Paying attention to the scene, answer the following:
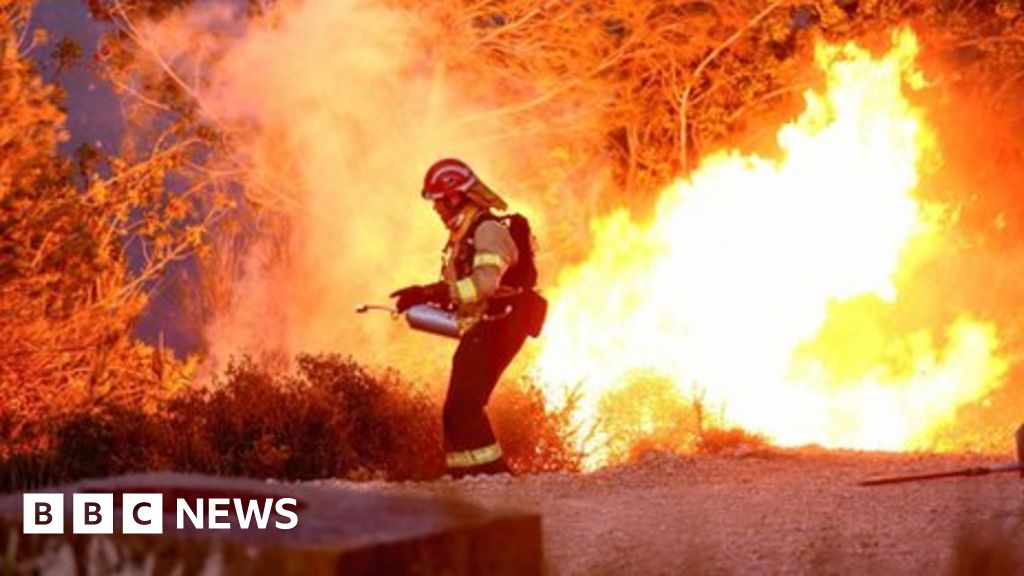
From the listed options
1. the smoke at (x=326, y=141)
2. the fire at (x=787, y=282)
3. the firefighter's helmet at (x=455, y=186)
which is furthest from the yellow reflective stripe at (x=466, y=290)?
the smoke at (x=326, y=141)

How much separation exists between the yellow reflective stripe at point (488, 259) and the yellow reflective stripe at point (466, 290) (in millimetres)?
108

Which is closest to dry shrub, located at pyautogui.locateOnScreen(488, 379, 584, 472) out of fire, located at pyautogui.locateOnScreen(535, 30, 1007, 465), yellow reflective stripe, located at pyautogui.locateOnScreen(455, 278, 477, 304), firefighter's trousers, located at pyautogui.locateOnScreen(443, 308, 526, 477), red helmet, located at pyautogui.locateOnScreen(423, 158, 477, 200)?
firefighter's trousers, located at pyautogui.locateOnScreen(443, 308, 526, 477)

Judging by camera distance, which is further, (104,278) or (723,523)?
(104,278)

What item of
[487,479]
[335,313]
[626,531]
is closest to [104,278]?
[335,313]

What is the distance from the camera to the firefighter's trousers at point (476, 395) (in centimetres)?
1150

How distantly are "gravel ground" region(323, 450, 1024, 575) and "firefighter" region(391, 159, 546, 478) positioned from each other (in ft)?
2.57

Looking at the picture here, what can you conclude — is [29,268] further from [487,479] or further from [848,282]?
[848,282]

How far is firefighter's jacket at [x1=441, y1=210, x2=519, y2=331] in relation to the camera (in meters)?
11.3

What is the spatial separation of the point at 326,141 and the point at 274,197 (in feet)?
2.49

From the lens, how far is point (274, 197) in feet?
59.0

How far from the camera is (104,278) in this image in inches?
596

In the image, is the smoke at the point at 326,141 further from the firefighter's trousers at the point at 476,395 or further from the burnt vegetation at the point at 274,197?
the firefighter's trousers at the point at 476,395

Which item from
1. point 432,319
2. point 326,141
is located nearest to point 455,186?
point 432,319

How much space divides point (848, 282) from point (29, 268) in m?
7.15
